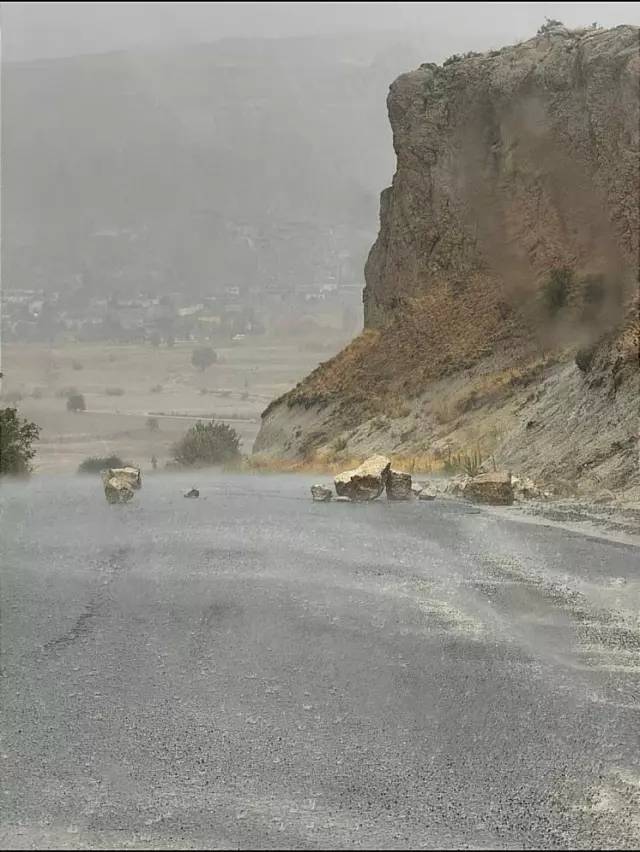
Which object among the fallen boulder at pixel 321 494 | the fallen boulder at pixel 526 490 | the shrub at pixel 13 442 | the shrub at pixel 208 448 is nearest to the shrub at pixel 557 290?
the fallen boulder at pixel 526 490

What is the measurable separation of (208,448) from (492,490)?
32.6m

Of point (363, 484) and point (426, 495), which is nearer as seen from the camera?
point (426, 495)

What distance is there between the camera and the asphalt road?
19.9 ft

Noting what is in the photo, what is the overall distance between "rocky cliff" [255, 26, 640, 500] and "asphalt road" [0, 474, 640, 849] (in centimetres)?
1151

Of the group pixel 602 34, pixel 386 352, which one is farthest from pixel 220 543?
pixel 602 34

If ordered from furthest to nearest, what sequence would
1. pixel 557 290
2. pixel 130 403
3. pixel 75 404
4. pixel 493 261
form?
pixel 130 403 → pixel 75 404 → pixel 493 261 → pixel 557 290

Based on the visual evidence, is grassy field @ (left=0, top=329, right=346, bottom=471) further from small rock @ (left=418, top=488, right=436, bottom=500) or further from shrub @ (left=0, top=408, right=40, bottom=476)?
small rock @ (left=418, top=488, right=436, bottom=500)

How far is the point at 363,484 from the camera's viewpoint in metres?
19.5

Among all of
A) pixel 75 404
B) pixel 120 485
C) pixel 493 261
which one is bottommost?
pixel 75 404

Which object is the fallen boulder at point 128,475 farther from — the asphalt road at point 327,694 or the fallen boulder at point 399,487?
the asphalt road at point 327,694

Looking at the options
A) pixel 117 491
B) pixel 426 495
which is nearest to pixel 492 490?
pixel 426 495

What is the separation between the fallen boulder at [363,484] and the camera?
19.5 m

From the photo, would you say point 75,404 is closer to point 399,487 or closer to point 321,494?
point 321,494

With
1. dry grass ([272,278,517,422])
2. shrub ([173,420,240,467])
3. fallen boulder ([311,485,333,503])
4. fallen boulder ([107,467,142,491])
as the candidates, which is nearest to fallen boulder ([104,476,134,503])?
fallen boulder ([107,467,142,491])
